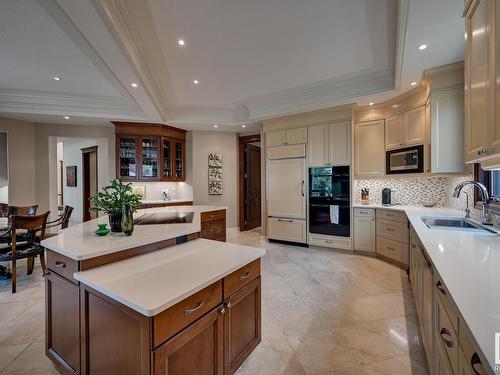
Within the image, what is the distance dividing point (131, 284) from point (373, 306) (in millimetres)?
2329

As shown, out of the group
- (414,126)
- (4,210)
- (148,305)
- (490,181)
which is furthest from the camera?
(4,210)

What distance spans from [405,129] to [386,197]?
1.11 metres

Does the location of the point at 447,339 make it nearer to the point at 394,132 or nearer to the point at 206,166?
the point at 394,132

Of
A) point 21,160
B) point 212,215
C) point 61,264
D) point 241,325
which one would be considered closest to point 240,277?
point 241,325

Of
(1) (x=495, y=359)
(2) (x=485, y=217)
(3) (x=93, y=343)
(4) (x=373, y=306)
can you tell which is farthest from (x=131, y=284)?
(2) (x=485, y=217)

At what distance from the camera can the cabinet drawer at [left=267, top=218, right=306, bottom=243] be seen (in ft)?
14.5

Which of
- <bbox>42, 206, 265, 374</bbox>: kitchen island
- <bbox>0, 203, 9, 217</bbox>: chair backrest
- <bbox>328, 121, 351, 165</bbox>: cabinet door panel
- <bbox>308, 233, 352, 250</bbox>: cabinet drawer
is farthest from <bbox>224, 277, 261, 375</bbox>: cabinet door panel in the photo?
<bbox>0, 203, 9, 217</bbox>: chair backrest

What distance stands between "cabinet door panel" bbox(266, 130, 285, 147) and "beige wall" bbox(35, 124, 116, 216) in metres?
3.46

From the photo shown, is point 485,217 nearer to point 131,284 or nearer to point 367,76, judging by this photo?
point 367,76

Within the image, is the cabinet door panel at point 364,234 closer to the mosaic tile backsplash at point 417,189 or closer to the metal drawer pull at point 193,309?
the mosaic tile backsplash at point 417,189

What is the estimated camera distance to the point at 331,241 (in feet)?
13.7

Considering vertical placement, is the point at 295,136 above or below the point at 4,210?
above

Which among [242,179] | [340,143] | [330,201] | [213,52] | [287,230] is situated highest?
[213,52]

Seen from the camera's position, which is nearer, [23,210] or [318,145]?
[23,210]
